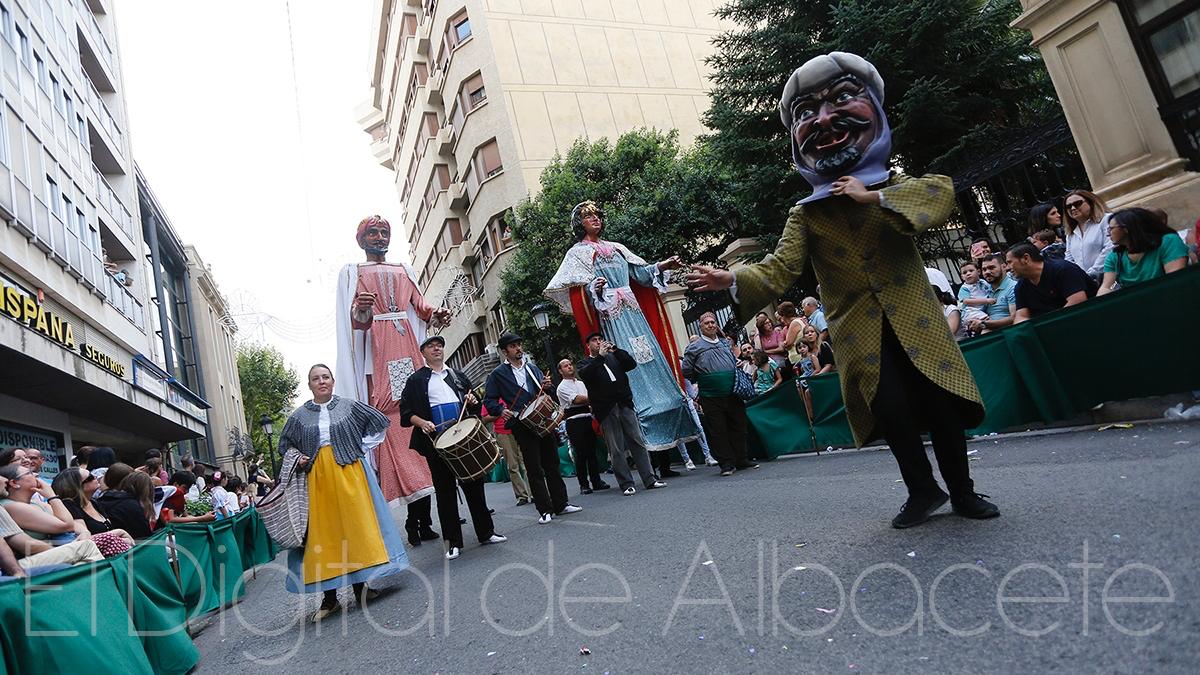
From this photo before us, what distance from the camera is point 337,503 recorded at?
215 inches

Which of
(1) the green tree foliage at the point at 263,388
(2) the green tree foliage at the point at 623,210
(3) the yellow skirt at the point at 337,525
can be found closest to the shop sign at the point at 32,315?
(3) the yellow skirt at the point at 337,525

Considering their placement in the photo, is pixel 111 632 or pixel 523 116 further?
pixel 523 116

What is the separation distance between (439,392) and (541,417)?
1171 mm

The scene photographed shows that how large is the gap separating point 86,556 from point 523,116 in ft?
94.3

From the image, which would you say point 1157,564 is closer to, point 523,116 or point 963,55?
point 963,55

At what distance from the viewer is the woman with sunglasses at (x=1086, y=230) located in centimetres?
734

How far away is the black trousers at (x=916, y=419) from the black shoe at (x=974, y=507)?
0.12ft

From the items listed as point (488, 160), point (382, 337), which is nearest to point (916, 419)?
point (382, 337)

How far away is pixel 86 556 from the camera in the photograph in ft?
18.4

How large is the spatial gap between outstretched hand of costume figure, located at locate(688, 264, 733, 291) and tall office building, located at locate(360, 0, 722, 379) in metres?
28.3

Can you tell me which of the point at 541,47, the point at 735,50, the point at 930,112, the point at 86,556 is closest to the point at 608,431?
the point at 86,556

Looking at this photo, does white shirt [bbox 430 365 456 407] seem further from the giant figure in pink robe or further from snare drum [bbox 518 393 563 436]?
snare drum [bbox 518 393 563 436]

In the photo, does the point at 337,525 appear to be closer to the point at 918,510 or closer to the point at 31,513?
the point at 31,513

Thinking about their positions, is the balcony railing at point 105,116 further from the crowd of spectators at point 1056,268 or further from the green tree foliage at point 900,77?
the crowd of spectators at point 1056,268
